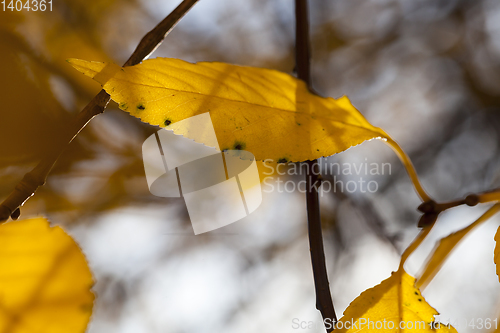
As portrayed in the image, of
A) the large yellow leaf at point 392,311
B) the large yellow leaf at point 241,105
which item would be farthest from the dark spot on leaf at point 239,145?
the large yellow leaf at point 392,311

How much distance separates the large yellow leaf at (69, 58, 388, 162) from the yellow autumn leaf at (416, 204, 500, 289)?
9cm

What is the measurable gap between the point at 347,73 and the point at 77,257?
2.04ft

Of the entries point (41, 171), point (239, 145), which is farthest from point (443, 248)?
point (41, 171)

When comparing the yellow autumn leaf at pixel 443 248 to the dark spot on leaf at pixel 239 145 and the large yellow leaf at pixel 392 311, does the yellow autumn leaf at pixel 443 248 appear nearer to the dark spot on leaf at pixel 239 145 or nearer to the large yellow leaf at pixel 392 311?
the large yellow leaf at pixel 392 311

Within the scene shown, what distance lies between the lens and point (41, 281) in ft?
0.81

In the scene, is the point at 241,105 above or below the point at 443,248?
above

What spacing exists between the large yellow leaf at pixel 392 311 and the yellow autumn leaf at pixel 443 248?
0.02m

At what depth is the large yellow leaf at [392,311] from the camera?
A: 0.70 feet

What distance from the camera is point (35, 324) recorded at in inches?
9.6

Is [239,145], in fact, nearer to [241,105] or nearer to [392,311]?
[241,105]

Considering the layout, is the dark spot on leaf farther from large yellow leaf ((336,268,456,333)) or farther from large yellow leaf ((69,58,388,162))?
large yellow leaf ((336,268,456,333))

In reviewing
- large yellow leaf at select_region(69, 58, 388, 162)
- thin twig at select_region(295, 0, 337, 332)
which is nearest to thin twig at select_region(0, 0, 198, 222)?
large yellow leaf at select_region(69, 58, 388, 162)

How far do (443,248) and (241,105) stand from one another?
0.18 m

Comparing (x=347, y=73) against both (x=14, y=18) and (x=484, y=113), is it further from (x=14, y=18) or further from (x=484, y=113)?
(x=14, y=18)
